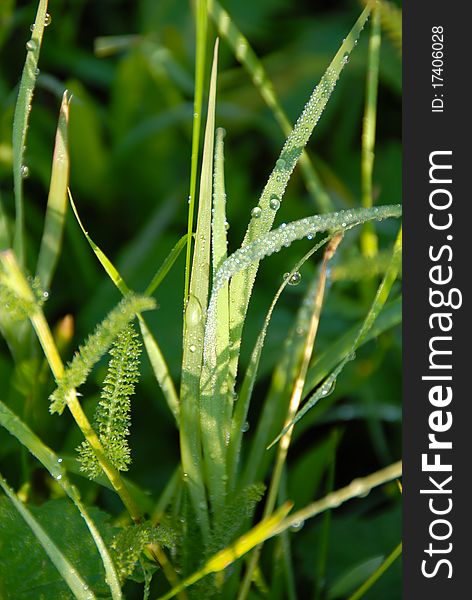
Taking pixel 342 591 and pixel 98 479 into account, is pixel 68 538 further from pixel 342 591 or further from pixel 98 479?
pixel 342 591

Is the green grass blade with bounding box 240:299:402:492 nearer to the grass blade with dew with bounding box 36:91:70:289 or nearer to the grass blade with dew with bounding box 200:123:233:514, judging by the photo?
A: the grass blade with dew with bounding box 200:123:233:514

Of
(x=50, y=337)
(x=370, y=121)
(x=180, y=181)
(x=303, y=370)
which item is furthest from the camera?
(x=180, y=181)

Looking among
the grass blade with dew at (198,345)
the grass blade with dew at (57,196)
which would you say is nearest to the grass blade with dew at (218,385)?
the grass blade with dew at (198,345)

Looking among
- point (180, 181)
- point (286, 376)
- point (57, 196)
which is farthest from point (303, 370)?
point (180, 181)

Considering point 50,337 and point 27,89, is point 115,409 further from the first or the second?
point 27,89

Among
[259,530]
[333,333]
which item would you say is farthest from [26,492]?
[333,333]

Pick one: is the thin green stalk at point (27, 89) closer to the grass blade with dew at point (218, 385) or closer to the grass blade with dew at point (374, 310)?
the grass blade with dew at point (218, 385)

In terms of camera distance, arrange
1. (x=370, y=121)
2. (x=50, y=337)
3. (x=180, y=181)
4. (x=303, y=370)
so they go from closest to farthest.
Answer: (x=50, y=337), (x=303, y=370), (x=370, y=121), (x=180, y=181)

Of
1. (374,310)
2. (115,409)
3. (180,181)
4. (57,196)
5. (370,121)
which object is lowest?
(115,409)
